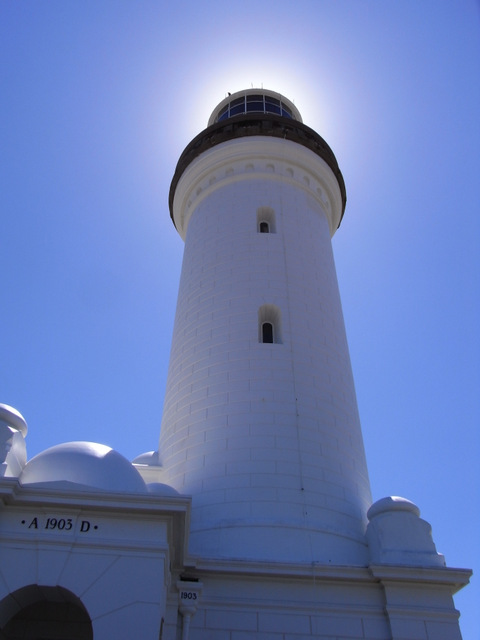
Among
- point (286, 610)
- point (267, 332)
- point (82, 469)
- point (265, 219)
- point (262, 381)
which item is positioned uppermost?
point (265, 219)

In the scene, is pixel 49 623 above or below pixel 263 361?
below

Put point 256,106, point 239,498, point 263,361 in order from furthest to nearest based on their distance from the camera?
point 256,106
point 263,361
point 239,498

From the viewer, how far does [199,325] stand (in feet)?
48.8

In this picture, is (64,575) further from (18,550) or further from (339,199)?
(339,199)

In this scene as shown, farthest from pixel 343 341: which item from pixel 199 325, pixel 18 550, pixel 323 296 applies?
pixel 18 550

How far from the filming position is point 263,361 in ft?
44.1

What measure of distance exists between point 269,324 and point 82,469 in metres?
6.80

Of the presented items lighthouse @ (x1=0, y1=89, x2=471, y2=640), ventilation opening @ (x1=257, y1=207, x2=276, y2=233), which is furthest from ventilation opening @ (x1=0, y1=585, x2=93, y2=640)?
ventilation opening @ (x1=257, y1=207, x2=276, y2=233)

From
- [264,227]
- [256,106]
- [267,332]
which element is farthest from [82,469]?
[256,106]

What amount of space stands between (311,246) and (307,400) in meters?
5.30

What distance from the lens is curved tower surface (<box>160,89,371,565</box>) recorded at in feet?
37.5

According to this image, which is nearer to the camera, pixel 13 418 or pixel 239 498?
pixel 13 418

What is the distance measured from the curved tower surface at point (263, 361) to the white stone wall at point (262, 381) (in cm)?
3

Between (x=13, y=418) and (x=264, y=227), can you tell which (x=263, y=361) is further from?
(x=13, y=418)
